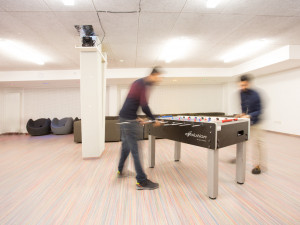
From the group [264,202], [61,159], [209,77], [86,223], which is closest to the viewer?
[86,223]

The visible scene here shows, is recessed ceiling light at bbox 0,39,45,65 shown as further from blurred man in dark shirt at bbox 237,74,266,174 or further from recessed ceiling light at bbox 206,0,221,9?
blurred man in dark shirt at bbox 237,74,266,174

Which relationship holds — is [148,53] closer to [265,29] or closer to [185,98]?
[265,29]

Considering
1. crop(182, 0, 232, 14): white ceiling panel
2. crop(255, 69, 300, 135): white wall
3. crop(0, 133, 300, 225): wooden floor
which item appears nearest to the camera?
crop(0, 133, 300, 225): wooden floor

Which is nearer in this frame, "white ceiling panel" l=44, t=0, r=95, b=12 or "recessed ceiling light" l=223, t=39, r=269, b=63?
"white ceiling panel" l=44, t=0, r=95, b=12

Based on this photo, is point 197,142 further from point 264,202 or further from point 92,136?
point 92,136

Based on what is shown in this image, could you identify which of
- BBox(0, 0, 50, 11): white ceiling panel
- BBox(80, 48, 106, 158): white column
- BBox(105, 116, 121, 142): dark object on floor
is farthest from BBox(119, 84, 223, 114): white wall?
BBox(0, 0, 50, 11): white ceiling panel

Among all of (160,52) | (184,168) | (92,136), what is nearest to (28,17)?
(92,136)

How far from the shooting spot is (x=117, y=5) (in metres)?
2.44

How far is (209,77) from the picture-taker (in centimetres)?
655

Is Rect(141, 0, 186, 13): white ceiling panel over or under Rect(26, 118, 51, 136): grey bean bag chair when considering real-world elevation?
over

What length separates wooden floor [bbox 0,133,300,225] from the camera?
4.99ft

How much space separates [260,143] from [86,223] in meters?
2.73

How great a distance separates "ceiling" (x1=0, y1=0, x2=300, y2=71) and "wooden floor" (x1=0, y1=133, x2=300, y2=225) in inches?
104

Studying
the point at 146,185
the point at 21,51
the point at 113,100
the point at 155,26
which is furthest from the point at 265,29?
the point at 113,100
